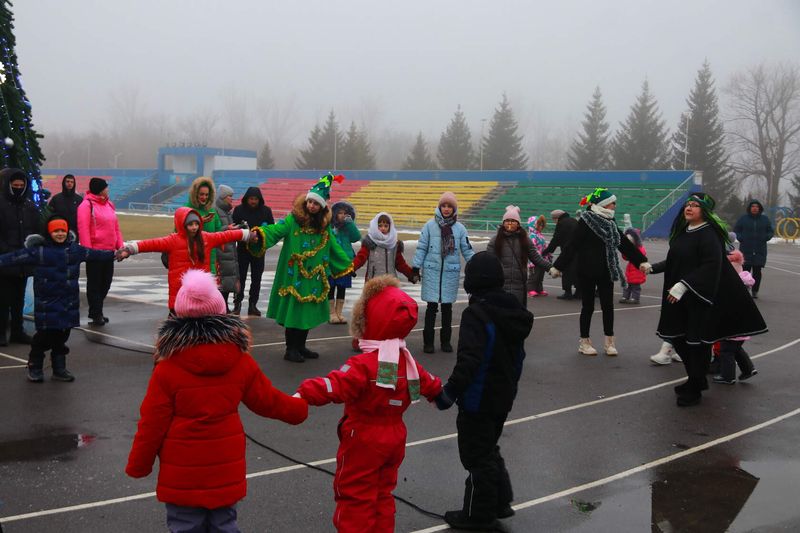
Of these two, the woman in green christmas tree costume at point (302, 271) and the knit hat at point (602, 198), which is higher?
the knit hat at point (602, 198)

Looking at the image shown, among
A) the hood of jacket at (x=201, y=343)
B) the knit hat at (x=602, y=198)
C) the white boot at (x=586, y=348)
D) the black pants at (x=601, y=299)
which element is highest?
the knit hat at (x=602, y=198)

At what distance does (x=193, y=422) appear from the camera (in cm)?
362

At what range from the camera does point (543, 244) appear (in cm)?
1820

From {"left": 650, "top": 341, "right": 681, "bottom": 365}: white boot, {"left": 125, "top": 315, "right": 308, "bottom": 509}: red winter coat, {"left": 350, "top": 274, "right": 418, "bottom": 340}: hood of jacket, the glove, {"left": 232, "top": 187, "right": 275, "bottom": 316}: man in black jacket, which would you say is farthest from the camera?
{"left": 232, "top": 187, "right": 275, "bottom": 316}: man in black jacket

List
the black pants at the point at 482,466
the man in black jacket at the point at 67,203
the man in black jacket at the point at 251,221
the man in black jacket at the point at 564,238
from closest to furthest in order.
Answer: the black pants at the point at 482,466, the man in black jacket at the point at 67,203, the man in black jacket at the point at 251,221, the man in black jacket at the point at 564,238

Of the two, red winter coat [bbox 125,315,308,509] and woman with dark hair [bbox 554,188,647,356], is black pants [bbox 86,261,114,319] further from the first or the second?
red winter coat [bbox 125,315,308,509]

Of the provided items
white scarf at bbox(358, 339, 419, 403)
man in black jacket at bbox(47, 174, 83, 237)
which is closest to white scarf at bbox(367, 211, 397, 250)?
man in black jacket at bbox(47, 174, 83, 237)

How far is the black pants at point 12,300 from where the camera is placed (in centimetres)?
954

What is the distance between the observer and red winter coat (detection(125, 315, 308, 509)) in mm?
3594

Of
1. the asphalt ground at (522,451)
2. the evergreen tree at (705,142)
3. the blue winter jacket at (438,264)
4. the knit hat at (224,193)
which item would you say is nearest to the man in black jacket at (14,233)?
the asphalt ground at (522,451)

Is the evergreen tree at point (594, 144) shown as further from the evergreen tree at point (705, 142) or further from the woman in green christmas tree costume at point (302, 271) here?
the woman in green christmas tree costume at point (302, 271)

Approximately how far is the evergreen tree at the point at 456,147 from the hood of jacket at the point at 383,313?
269 ft

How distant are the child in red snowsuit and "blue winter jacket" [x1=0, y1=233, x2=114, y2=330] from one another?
451 centimetres

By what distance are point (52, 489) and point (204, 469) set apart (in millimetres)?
1998
